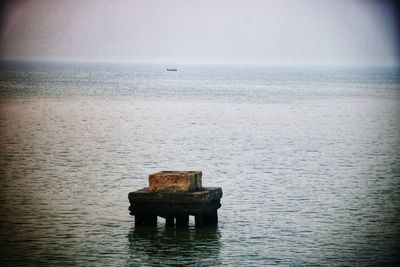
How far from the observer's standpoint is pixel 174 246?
89.9 feet

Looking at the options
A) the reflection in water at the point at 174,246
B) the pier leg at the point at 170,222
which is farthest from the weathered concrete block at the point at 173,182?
the reflection in water at the point at 174,246

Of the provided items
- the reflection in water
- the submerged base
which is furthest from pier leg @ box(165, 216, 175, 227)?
the reflection in water

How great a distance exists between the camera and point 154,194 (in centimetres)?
2803

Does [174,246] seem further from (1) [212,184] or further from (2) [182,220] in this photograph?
(1) [212,184]

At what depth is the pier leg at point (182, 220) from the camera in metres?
28.3

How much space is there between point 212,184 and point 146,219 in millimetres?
11058

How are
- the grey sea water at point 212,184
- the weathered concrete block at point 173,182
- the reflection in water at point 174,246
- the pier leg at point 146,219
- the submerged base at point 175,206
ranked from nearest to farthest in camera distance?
the reflection in water at point 174,246, the grey sea water at point 212,184, the submerged base at point 175,206, the weathered concrete block at point 173,182, the pier leg at point 146,219

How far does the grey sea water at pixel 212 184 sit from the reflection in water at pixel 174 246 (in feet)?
0.17

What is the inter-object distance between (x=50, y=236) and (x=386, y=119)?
187ft

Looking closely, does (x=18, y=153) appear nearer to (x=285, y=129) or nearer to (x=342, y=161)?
(x=342, y=161)

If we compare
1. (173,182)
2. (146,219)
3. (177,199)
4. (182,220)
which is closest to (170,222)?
(182,220)

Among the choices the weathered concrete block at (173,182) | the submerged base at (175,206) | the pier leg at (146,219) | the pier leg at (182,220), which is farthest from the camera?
the pier leg at (146,219)

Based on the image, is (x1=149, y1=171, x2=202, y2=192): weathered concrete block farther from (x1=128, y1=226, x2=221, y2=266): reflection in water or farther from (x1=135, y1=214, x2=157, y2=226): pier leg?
(x1=128, y1=226, x2=221, y2=266): reflection in water

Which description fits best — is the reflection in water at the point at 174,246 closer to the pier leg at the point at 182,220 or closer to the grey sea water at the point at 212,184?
the grey sea water at the point at 212,184
